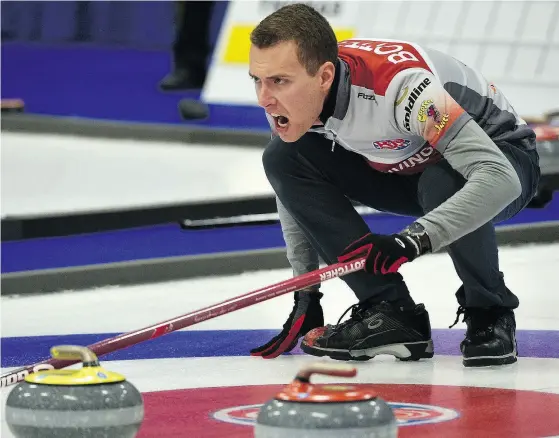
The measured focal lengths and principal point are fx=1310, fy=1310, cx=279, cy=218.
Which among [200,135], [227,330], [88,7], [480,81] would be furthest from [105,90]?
[480,81]

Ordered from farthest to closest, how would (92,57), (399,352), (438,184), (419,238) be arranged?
(92,57) → (399,352) → (438,184) → (419,238)

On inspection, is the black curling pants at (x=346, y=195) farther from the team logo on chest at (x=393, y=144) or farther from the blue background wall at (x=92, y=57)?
the blue background wall at (x=92, y=57)

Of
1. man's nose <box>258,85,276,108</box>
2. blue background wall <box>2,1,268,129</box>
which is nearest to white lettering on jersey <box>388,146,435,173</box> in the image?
man's nose <box>258,85,276,108</box>

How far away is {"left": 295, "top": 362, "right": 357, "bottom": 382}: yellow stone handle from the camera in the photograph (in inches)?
60.5

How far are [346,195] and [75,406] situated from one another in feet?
4.24

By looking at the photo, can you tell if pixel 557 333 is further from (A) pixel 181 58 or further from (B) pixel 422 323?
(A) pixel 181 58

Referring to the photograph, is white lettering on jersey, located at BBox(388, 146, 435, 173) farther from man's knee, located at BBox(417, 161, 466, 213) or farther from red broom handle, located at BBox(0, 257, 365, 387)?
red broom handle, located at BBox(0, 257, 365, 387)

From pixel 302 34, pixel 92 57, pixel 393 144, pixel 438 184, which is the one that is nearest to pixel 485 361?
pixel 438 184

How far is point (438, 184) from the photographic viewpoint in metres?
2.55

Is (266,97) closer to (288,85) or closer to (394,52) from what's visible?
(288,85)

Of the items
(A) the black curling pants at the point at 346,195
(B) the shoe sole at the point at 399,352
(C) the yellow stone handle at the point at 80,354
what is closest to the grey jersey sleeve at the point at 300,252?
(A) the black curling pants at the point at 346,195

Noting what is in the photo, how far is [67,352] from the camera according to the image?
1.74m

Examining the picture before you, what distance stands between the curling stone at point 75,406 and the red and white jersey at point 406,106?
987 millimetres

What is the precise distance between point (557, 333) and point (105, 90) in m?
5.42
